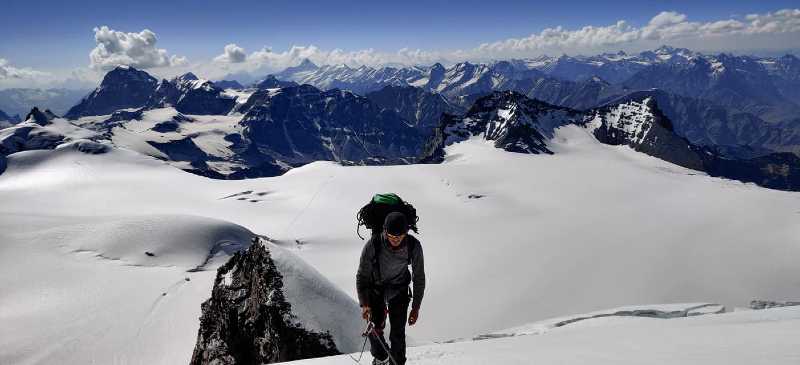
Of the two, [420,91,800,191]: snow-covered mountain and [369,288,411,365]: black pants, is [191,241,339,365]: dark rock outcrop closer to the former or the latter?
[369,288,411,365]: black pants

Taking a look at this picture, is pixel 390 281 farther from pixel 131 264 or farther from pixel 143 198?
pixel 143 198

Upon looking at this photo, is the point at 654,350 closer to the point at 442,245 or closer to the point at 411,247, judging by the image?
the point at 411,247

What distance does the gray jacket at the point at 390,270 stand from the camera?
346 inches

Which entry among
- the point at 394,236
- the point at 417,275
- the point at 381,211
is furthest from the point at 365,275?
the point at 381,211

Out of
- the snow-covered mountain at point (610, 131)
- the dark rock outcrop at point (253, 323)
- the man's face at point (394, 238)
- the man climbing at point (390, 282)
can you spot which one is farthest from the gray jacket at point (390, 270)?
the snow-covered mountain at point (610, 131)

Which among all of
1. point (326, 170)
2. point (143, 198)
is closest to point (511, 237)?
point (326, 170)

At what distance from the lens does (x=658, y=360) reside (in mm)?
9250

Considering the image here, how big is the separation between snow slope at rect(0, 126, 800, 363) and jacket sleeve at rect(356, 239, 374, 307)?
3.91 m

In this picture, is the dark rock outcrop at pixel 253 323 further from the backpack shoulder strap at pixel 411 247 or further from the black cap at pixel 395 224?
the black cap at pixel 395 224

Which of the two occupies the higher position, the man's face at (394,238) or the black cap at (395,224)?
the black cap at (395,224)

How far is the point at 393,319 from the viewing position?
9.33 meters

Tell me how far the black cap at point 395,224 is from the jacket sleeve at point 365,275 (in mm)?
855

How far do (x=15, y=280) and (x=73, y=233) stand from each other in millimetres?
12073

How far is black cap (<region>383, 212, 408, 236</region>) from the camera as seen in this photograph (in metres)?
8.02
